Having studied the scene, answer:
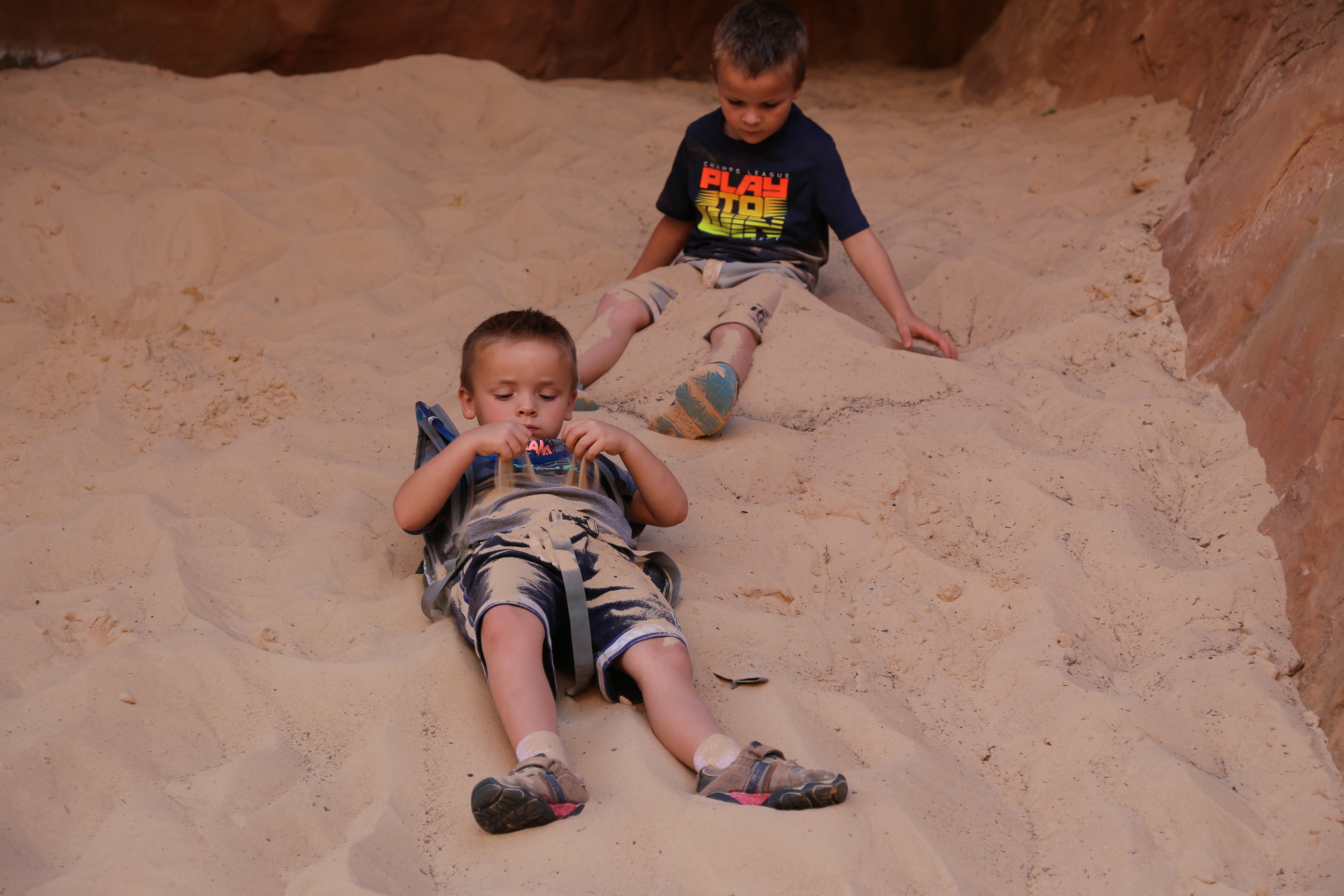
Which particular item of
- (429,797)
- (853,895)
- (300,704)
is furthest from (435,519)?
(853,895)

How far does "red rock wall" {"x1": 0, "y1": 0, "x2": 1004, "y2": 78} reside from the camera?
4207 millimetres

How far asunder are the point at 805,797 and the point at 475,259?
256 centimetres

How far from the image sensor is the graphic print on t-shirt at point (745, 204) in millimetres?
3424

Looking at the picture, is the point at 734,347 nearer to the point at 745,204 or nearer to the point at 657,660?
the point at 745,204

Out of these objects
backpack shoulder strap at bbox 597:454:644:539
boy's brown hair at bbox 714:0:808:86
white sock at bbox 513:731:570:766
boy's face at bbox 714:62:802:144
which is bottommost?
white sock at bbox 513:731:570:766

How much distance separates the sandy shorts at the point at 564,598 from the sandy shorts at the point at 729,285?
1.26 metres

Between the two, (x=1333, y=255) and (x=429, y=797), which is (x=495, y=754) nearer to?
(x=429, y=797)

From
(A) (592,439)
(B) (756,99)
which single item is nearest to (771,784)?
(A) (592,439)

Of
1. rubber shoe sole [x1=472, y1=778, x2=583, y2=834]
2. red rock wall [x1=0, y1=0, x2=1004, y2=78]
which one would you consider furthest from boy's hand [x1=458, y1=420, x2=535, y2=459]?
red rock wall [x1=0, y1=0, x2=1004, y2=78]

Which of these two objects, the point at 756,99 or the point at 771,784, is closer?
the point at 771,784

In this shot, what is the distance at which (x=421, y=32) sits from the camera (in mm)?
4867

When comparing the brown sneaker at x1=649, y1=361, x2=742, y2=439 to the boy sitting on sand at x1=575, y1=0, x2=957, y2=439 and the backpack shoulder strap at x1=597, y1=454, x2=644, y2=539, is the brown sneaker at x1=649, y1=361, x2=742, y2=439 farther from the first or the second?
the backpack shoulder strap at x1=597, y1=454, x2=644, y2=539

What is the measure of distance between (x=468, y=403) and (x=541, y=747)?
894 millimetres

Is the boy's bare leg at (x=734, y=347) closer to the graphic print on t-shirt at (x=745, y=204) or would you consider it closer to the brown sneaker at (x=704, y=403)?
the brown sneaker at (x=704, y=403)
